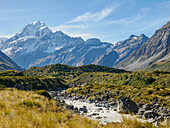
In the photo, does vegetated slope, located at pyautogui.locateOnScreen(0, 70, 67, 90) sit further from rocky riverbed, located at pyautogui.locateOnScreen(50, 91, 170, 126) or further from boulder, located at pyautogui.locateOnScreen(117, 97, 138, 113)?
boulder, located at pyautogui.locateOnScreen(117, 97, 138, 113)

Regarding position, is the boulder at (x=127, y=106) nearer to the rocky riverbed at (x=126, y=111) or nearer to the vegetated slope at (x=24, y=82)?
the rocky riverbed at (x=126, y=111)

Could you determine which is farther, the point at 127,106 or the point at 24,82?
the point at 24,82

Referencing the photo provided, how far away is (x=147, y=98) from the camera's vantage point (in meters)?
36.6

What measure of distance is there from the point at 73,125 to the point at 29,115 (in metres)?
2.21

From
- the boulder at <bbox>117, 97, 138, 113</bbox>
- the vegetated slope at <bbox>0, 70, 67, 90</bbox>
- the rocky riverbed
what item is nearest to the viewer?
the rocky riverbed

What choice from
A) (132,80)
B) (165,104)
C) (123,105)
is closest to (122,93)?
(165,104)

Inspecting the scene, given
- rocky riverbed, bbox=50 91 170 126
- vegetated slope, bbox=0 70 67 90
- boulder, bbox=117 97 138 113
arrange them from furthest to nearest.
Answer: vegetated slope, bbox=0 70 67 90, boulder, bbox=117 97 138 113, rocky riverbed, bbox=50 91 170 126

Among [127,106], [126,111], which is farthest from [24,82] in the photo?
[126,111]

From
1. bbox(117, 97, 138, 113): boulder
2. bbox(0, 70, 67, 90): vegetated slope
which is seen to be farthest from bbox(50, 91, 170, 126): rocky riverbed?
bbox(0, 70, 67, 90): vegetated slope

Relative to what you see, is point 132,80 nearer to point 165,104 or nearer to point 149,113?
point 165,104

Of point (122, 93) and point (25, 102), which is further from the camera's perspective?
point (122, 93)

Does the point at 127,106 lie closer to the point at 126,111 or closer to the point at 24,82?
the point at 126,111

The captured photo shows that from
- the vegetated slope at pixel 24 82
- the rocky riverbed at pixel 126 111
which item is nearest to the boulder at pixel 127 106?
the rocky riverbed at pixel 126 111

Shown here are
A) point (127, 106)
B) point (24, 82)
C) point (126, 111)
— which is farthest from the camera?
point (24, 82)
